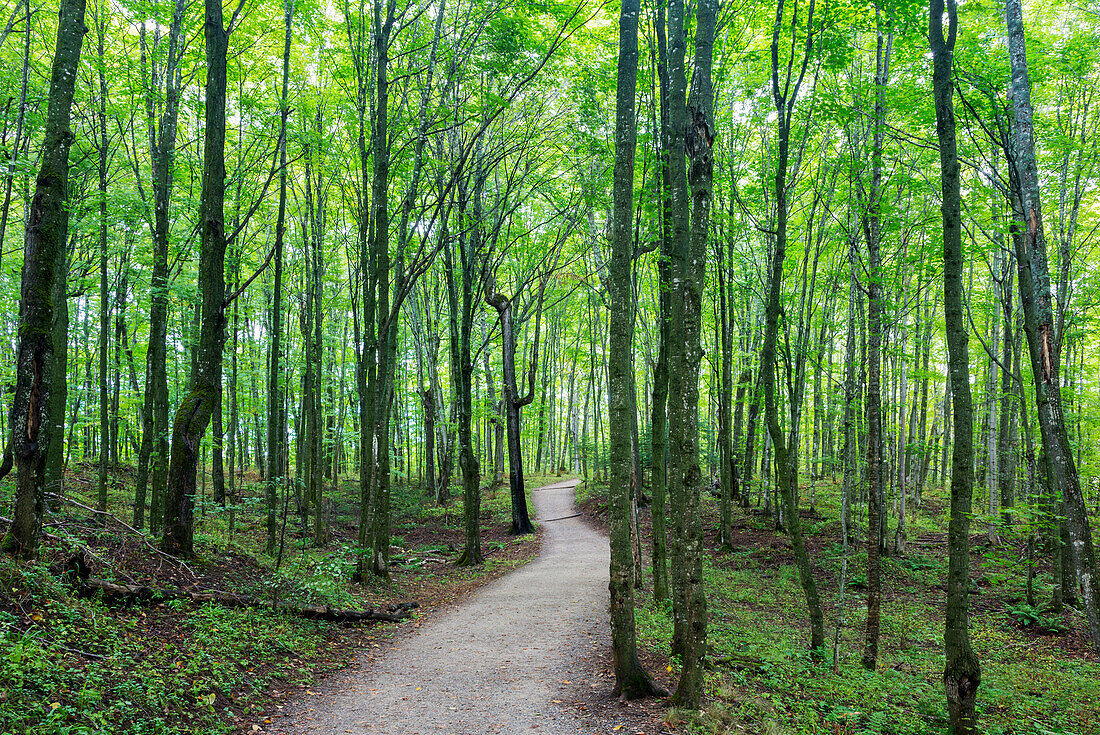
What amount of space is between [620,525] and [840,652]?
5450 millimetres

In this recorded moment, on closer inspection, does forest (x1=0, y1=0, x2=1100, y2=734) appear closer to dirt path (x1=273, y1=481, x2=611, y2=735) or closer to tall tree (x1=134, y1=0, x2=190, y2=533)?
tall tree (x1=134, y1=0, x2=190, y2=533)

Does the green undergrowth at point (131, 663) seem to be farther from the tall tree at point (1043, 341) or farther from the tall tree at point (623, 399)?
the tall tree at point (1043, 341)

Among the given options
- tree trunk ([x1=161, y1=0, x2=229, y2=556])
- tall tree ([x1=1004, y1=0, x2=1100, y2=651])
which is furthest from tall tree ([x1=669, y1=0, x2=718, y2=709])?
tree trunk ([x1=161, y1=0, x2=229, y2=556])

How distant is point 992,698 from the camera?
6.88 m

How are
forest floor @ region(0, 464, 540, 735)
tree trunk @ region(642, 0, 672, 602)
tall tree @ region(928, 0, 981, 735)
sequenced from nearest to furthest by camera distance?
forest floor @ region(0, 464, 540, 735)
tall tree @ region(928, 0, 981, 735)
tree trunk @ region(642, 0, 672, 602)

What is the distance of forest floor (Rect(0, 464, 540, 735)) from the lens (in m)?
4.33

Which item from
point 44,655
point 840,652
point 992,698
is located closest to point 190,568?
point 44,655

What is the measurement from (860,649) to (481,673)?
636 centimetres

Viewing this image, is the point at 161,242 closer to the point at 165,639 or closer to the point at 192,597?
the point at 192,597

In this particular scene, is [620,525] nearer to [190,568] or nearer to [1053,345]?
[1053,345]

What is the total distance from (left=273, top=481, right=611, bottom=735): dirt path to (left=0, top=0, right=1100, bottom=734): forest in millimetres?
668

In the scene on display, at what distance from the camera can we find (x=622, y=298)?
5.86 metres

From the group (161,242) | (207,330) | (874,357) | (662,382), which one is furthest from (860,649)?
(161,242)

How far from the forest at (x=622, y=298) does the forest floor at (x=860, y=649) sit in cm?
8
